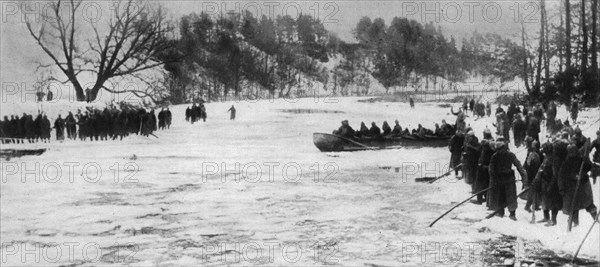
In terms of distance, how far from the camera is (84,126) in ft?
89.4

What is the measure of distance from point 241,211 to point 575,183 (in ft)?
20.8

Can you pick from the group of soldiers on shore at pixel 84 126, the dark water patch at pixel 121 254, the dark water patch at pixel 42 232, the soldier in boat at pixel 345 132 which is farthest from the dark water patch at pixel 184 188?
the soldier in boat at pixel 345 132

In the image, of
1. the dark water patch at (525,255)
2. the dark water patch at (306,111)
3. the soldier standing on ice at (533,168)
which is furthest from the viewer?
the dark water patch at (306,111)

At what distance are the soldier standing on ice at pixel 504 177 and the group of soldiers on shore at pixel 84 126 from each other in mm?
16808

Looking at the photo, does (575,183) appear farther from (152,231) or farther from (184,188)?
(184,188)

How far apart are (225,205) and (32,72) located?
28365 millimetres

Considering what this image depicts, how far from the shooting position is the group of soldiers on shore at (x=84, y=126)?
76.0 ft

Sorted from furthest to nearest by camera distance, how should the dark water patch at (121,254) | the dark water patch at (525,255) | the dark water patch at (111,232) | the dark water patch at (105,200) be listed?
the dark water patch at (105,200)
the dark water patch at (111,232)
the dark water patch at (121,254)
the dark water patch at (525,255)

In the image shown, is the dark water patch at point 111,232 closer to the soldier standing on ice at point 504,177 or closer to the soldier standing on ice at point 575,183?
the soldier standing on ice at point 504,177

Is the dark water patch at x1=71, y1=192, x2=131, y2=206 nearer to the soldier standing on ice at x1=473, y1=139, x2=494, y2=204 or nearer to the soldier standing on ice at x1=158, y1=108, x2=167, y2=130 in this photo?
the soldier standing on ice at x1=473, y1=139, x2=494, y2=204

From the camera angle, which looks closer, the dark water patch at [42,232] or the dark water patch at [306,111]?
the dark water patch at [42,232]

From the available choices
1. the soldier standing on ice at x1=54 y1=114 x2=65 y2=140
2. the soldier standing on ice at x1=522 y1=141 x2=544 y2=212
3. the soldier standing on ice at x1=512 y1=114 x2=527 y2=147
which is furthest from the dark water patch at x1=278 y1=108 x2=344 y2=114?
the soldier standing on ice at x1=522 y1=141 x2=544 y2=212

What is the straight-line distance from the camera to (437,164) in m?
21.0

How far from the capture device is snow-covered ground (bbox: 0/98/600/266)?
30.9 feet
